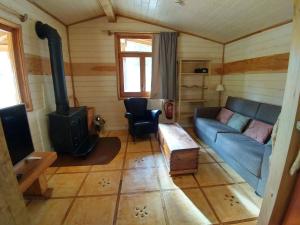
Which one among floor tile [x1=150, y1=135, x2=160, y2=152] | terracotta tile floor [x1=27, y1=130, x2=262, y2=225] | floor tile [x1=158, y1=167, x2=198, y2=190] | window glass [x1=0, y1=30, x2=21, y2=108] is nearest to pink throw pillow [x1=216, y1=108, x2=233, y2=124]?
terracotta tile floor [x1=27, y1=130, x2=262, y2=225]

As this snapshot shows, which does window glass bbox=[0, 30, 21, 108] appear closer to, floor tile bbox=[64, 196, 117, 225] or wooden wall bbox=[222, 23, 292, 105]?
floor tile bbox=[64, 196, 117, 225]

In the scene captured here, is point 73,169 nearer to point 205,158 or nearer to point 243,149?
point 205,158

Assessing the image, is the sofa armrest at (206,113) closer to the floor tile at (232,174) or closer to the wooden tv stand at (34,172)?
the floor tile at (232,174)

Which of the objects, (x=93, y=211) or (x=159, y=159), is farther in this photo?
(x=159, y=159)

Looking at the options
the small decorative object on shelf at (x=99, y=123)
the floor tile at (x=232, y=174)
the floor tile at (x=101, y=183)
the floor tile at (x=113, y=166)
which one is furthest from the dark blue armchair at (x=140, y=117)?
the floor tile at (x=232, y=174)

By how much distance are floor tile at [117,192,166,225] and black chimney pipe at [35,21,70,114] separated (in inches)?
73.8

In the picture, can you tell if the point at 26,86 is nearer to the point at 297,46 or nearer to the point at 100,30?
the point at 100,30

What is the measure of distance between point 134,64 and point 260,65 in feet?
8.71

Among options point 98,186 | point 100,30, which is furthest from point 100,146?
point 100,30

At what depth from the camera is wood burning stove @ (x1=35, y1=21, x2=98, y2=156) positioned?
2.74 metres

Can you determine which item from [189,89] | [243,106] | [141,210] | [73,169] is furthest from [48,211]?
[189,89]

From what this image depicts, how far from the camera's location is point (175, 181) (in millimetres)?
2225

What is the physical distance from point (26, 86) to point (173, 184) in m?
2.45

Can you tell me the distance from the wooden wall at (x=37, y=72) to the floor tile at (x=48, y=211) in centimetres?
106
